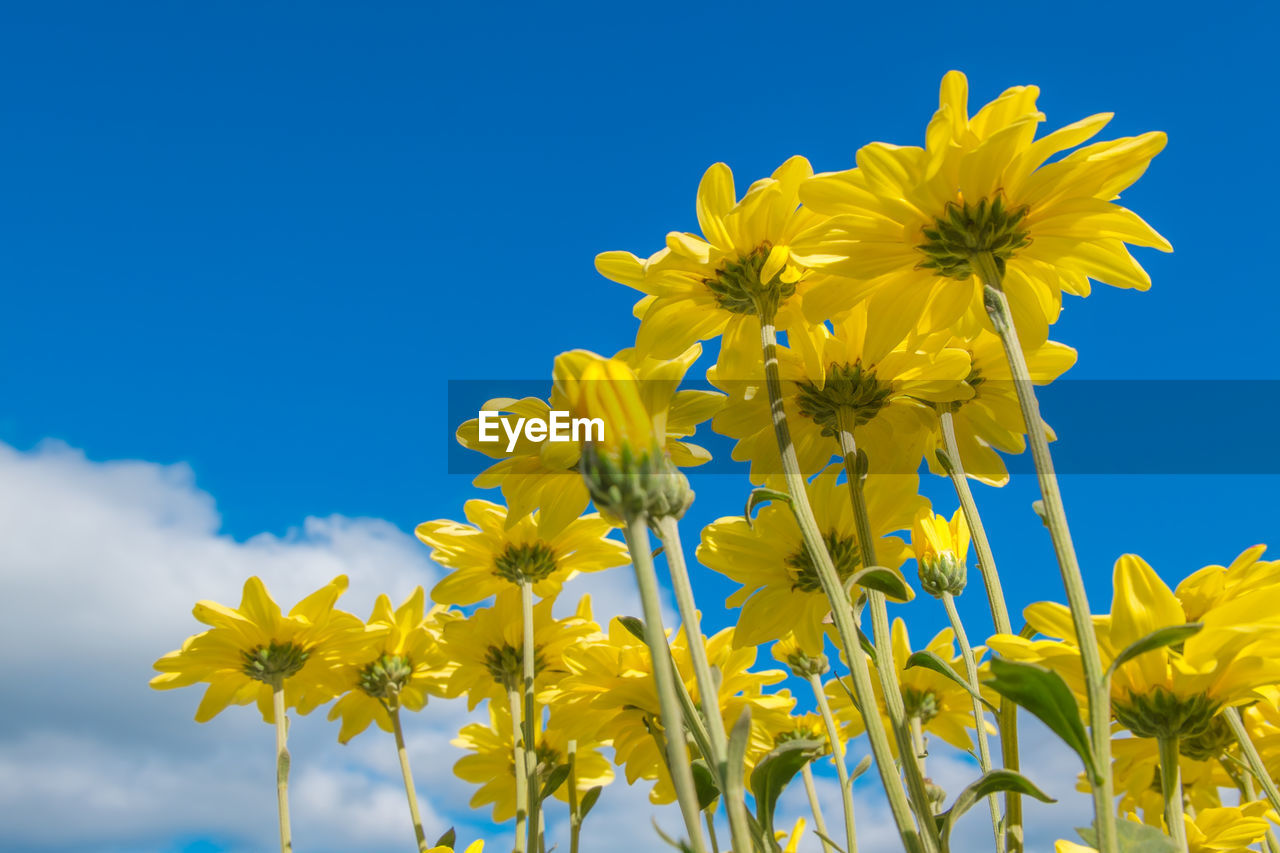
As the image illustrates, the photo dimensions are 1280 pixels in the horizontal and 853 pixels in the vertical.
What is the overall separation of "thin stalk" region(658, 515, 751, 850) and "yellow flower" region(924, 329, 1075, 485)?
1.16 metres

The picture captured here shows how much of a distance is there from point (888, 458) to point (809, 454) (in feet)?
0.63

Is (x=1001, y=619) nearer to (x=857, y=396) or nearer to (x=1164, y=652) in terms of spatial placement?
(x=1164, y=652)

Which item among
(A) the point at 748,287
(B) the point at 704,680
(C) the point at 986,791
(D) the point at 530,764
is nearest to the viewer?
(B) the point at 704,680

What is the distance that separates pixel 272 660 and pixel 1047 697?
2.98 meters

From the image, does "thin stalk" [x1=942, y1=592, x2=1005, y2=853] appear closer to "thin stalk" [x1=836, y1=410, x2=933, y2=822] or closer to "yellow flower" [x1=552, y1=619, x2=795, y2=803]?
"thin stalk" [x1=836, y1=410, x2=933, y2=822]

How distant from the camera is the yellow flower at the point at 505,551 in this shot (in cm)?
318

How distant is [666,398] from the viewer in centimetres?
148

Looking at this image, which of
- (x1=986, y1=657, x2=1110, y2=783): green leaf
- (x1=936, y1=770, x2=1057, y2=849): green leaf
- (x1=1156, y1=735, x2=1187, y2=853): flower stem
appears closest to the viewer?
(x1=986, y1=657, x2=1110, y2=783): green leaf

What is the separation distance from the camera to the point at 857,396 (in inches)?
81.4

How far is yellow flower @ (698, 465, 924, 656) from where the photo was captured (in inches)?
89.8

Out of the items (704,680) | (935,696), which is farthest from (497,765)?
(704,680)

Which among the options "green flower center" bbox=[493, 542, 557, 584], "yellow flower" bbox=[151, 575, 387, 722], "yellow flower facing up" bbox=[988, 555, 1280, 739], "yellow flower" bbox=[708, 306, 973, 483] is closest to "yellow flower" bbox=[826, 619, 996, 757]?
"green flower center" bbox=[493, 542, 557, 584]

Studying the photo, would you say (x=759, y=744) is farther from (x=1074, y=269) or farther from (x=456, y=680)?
(x=1074, y=269)

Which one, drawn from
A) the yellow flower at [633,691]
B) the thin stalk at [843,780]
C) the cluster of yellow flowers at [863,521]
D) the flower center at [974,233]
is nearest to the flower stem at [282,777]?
the cluster of yellow flowers at [863,521]
